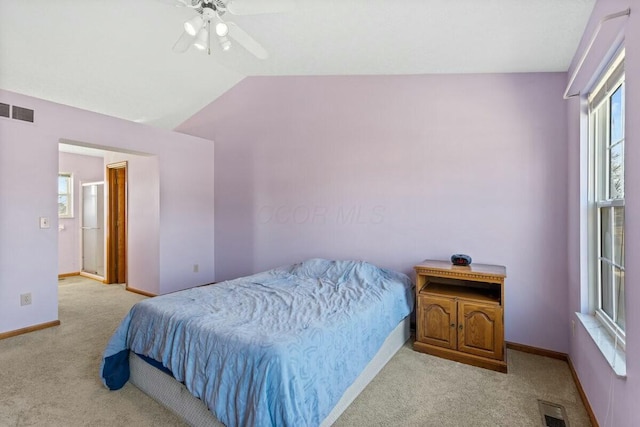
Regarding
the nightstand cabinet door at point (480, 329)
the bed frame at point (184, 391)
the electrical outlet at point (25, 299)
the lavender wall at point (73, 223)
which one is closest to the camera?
the bed frame at point (184, 391)

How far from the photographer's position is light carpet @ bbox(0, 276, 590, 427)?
1842mm

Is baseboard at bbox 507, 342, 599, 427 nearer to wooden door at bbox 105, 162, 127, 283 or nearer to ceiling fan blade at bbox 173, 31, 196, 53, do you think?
ceiling fan blade at bbox 173, 31, 196, 53

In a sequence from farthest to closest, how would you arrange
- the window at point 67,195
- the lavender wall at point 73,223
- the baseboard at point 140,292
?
the window at point 67,195, the lavender wall at point 73,223, the baseboard at point 140,292

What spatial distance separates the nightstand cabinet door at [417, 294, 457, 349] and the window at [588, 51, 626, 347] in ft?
3.11

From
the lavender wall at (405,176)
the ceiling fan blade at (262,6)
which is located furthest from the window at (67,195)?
the ceiling fan blade at (262,6)

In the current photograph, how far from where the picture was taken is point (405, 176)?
10.7ft

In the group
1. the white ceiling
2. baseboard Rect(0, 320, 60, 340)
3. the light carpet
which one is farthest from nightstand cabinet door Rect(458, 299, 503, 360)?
baseboard Rect(0, 320, 60, 340)

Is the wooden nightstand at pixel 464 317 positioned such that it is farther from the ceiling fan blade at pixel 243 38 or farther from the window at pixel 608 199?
the ceiling fan blade at pixel 243 38

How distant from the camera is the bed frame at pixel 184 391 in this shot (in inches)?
68.2

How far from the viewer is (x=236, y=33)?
2.17 metres

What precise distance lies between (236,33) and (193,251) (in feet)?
10.6

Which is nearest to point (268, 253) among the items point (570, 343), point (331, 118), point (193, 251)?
point (193, 251)

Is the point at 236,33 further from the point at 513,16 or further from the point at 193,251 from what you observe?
the point at 193,251

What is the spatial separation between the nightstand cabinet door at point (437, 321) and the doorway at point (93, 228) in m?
5.52
